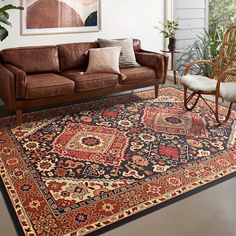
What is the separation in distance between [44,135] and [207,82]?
1.97 meters

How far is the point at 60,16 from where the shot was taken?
4520 millimetres

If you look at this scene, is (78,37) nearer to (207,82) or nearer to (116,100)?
(116,100)

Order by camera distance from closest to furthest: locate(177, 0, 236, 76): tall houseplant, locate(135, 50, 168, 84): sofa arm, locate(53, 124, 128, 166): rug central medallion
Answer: locate(53, 124, 128, 166): rug central medallion < locate(135, 50, 168, 84): sofa arm < locate(177, 0, 236, 76): tall houseplant

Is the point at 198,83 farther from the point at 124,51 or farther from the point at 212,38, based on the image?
the point at 212,38

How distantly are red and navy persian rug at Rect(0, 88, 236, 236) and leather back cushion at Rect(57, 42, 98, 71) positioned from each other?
573 mm

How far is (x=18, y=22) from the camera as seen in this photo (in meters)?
4.27

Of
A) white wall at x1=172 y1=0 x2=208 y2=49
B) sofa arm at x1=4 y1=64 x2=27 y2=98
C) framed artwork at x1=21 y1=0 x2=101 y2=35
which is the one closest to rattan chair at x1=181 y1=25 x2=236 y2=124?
white wall at x1=172 y1=0 x2=208 y2=49

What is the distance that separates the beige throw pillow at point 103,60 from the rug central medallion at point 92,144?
920mm

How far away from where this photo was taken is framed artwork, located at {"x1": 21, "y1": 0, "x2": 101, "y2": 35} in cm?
432

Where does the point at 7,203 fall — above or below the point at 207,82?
below

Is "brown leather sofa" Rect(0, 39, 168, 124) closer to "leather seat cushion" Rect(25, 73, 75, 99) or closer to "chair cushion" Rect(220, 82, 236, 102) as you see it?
"leather seat cushion" Rect(25, 73, 75, 99)

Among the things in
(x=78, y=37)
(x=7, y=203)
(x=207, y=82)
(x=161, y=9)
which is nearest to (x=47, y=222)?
(x=7, y=203)

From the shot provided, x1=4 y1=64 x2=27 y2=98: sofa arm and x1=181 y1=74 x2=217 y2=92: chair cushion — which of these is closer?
x1=4 y1=64 x2=27 y2=98: sofa arm

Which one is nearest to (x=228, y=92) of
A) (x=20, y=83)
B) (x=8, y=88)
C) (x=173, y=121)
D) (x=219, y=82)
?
(x=219, y=82)
